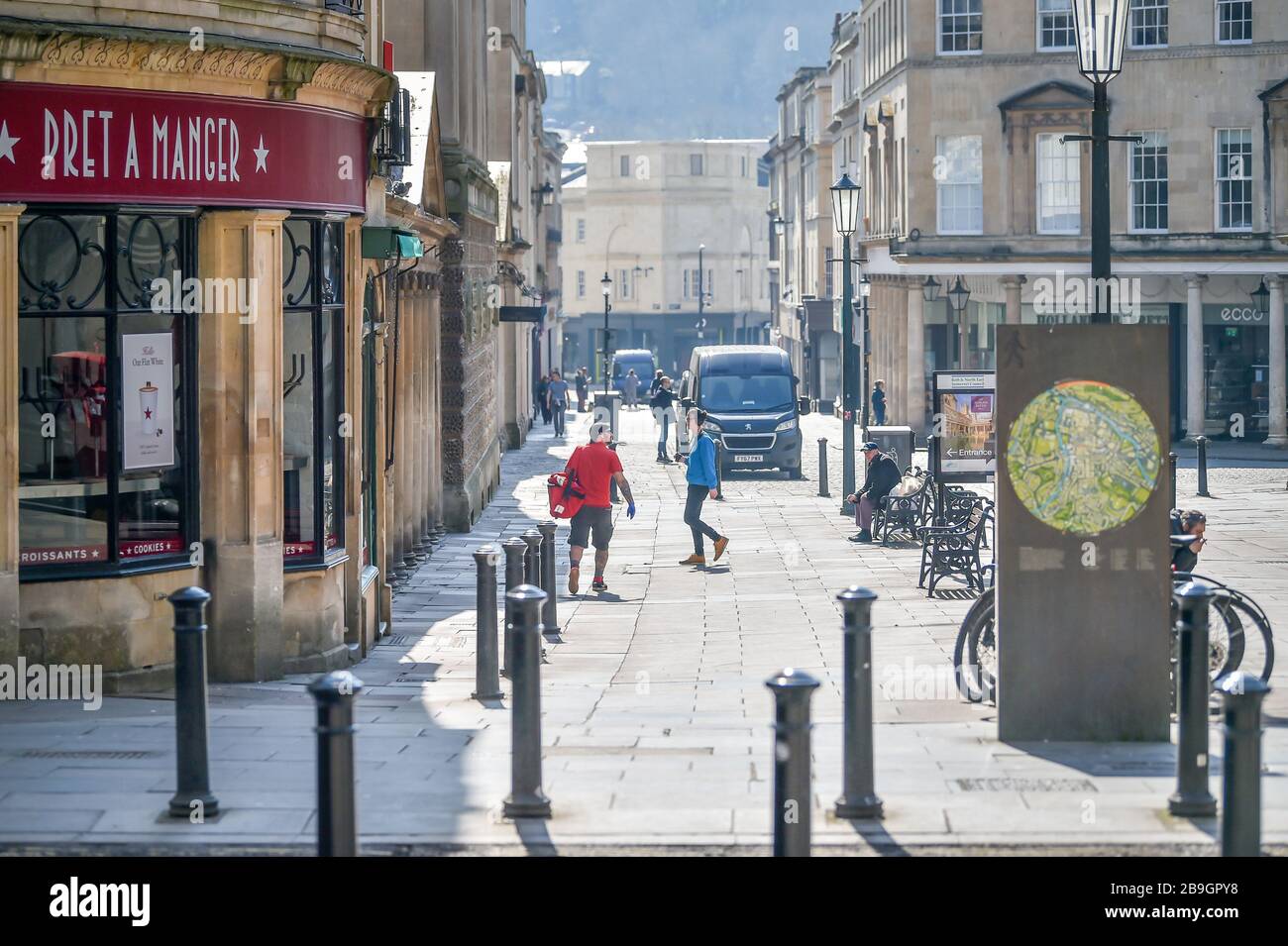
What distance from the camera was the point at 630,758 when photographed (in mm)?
9859

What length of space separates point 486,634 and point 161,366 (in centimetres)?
279

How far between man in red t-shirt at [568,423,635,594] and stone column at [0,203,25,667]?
7994mm

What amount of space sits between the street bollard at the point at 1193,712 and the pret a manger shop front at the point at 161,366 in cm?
674

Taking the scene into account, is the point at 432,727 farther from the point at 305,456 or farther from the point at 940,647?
the point at 940,647

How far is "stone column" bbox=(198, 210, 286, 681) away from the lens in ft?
42.0

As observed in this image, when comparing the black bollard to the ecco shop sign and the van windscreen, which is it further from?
the van windscreen

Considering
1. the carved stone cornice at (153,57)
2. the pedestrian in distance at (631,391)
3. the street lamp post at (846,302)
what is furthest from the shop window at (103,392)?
the pedestrian in distance at (631,391)

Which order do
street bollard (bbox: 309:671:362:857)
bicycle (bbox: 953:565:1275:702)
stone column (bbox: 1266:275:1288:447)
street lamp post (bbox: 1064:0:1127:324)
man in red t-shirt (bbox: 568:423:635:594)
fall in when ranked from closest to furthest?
street bollard (bbox: 309:671:362:857) → bicycle (bbox: 953:565:1275:702) → street lamp post (bbox: 1064:0:1127:324) → man in red t-shirt (bbox: 568:423:635:594) → stone column (bbox: 1266:275:1288:447)

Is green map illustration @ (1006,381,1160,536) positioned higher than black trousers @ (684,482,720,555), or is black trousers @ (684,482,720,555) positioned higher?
green map illustration @ (1006,381,1160,536)

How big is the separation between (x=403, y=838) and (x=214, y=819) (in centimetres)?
95

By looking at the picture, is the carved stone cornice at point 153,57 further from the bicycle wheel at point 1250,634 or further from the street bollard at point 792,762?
the bicycle wheel at point 1250,634

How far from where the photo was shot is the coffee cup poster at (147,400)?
12.4m

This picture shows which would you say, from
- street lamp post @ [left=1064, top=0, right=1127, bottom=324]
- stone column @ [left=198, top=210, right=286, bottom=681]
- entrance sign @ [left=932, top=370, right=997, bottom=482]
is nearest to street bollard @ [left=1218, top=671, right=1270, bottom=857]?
street lamp post @ [left=1064, top=0, right=1127, bottom=324]

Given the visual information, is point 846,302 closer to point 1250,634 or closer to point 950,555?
point 950,555
